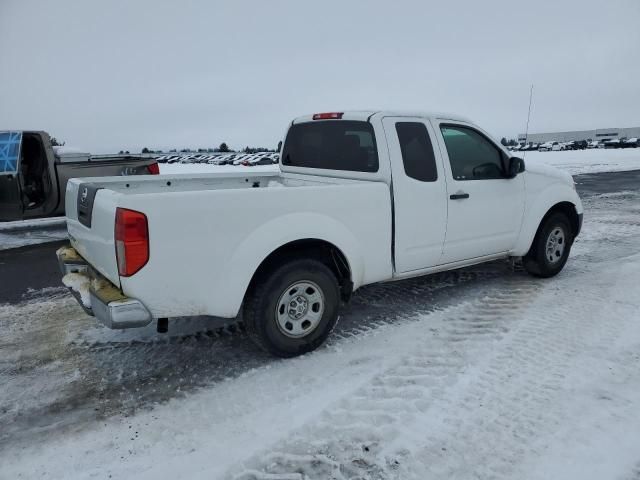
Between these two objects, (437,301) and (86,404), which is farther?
(437,301)

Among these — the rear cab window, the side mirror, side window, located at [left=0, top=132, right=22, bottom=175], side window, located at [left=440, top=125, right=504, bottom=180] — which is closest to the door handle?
side window, located at [left=440, top=125, right=504, bottom=180]

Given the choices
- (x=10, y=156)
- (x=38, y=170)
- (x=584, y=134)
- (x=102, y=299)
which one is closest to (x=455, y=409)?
(x=102, y=299)

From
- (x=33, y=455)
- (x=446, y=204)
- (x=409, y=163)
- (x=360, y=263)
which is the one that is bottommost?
(x=33, y=455)

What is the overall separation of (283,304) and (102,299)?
1.26m

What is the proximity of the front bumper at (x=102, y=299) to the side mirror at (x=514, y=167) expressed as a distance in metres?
3.80

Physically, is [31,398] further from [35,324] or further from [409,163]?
[409,163]

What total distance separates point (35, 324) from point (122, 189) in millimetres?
1555

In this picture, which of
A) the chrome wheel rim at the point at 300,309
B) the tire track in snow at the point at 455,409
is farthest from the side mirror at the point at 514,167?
the chrome wheel rim at the point at 300,309

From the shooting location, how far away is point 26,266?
261 inches

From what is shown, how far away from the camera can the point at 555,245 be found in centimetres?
565

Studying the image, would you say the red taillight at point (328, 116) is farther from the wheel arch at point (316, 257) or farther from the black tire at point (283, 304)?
the black tire at point (283, 304)

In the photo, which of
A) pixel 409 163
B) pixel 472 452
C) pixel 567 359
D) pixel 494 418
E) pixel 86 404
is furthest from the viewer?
pixel 409 163

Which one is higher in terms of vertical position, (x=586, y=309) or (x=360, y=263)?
(x=360, y=263)

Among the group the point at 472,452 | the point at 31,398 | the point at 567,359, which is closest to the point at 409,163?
the point at 567,359
